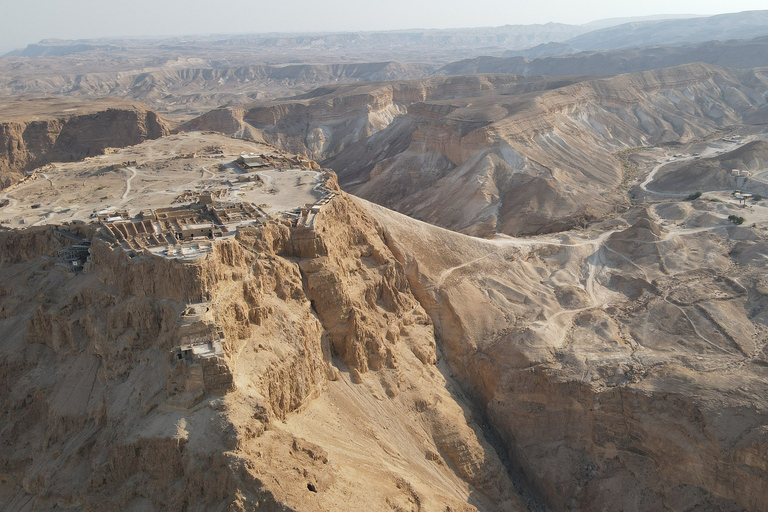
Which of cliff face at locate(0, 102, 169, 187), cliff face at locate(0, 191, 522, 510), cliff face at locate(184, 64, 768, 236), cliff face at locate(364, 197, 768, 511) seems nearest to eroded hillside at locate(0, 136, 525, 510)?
cliff face at locate(0, 191, 522, 510)

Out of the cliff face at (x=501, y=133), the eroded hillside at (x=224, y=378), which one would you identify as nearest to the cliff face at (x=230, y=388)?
the eroded hillside at (x=224, y=378)

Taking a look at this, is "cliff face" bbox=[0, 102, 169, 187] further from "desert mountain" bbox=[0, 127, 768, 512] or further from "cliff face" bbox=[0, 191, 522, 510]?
"cliff face" bbox=[0, 191, 522, 510]

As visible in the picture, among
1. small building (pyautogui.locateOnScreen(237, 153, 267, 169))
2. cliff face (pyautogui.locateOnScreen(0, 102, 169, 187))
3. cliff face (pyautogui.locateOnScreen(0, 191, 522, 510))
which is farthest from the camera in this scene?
cliff face (pyautogui.locateOnScreen(0, 102, 169, 187))

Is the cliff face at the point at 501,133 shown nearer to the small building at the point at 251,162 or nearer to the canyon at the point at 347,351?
the canyon at the point at 347,351

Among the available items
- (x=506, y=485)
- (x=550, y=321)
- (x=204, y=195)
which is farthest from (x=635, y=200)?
(x=204, y=195)

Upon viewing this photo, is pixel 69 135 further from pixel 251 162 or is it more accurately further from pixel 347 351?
pixel 347 351

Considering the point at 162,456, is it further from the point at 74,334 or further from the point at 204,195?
the point at 204,195
